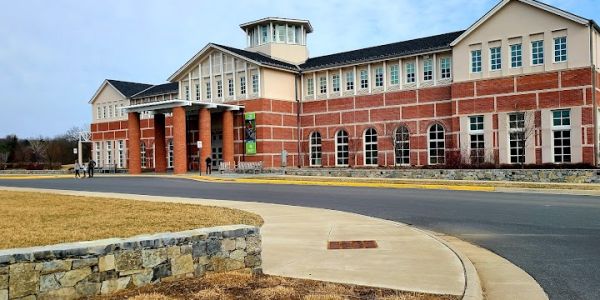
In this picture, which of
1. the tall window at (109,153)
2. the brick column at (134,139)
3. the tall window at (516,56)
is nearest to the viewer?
the tall window at (516,56)

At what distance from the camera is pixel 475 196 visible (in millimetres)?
21188

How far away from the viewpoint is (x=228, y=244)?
25.3ft

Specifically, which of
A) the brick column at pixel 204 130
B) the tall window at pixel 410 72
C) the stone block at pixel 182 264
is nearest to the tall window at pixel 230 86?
the brick column at pixel 204 130

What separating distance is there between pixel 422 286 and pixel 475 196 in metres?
15.1

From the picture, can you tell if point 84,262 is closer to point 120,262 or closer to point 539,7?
point 120,262

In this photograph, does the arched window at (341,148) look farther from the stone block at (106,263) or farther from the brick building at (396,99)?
the stone block at (106,263)

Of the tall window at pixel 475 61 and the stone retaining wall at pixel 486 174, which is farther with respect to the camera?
the tall window at pixel 475 61

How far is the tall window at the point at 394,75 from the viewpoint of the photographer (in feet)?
146

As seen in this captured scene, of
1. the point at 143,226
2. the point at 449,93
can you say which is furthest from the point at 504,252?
the point at 449,93

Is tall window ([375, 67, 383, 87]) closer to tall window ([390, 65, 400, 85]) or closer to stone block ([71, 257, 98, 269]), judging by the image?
tall window ([390, 65, 400, 85])

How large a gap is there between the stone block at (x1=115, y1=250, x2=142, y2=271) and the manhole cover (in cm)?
424

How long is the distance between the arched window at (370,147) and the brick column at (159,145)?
19.9 meters

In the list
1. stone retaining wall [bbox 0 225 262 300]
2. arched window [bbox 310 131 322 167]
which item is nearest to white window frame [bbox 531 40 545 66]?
arched window [bbox 310 131 322 167]

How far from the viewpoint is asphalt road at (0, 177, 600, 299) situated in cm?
803
